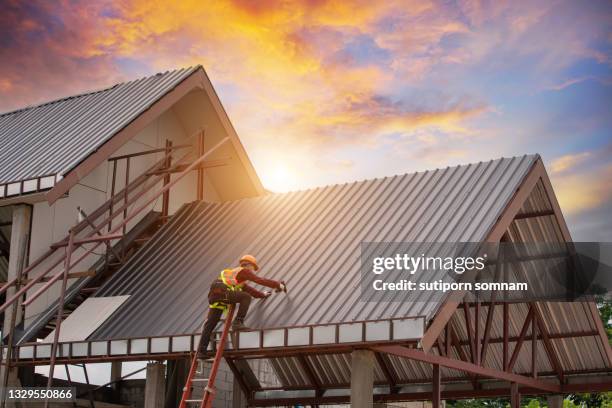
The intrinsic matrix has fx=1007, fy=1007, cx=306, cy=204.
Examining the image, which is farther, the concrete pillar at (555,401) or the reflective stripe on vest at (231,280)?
the concrete pillar at (555,401)

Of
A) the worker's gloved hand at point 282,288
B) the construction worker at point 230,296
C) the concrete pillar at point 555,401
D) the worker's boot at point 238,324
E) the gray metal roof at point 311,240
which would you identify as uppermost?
the gray metal roof at point 311,240

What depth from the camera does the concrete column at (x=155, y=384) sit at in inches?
824

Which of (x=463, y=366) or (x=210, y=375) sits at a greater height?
(x=463, y=366)

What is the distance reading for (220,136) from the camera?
2864 centimetres

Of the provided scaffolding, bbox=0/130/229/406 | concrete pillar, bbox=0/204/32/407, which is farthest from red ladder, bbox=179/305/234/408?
concrete pillar, bbox=0/204/32/407

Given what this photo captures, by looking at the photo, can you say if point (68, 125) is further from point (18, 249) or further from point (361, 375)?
point (361, 375)

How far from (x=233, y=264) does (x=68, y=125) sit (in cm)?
713

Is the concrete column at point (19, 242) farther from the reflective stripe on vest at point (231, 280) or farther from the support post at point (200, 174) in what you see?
the reflective stripe on vest at point (231, 280)

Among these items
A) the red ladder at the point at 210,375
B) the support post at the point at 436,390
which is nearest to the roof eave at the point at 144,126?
the red ladder at the point at 210,375

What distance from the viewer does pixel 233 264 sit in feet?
74.7

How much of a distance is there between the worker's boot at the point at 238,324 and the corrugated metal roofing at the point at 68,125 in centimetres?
606

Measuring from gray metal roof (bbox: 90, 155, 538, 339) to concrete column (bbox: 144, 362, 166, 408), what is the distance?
0.84 metres

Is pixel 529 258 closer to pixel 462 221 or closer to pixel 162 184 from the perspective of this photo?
pixel 462 221

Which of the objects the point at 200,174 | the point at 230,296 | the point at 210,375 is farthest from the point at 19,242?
the point at 210,375
